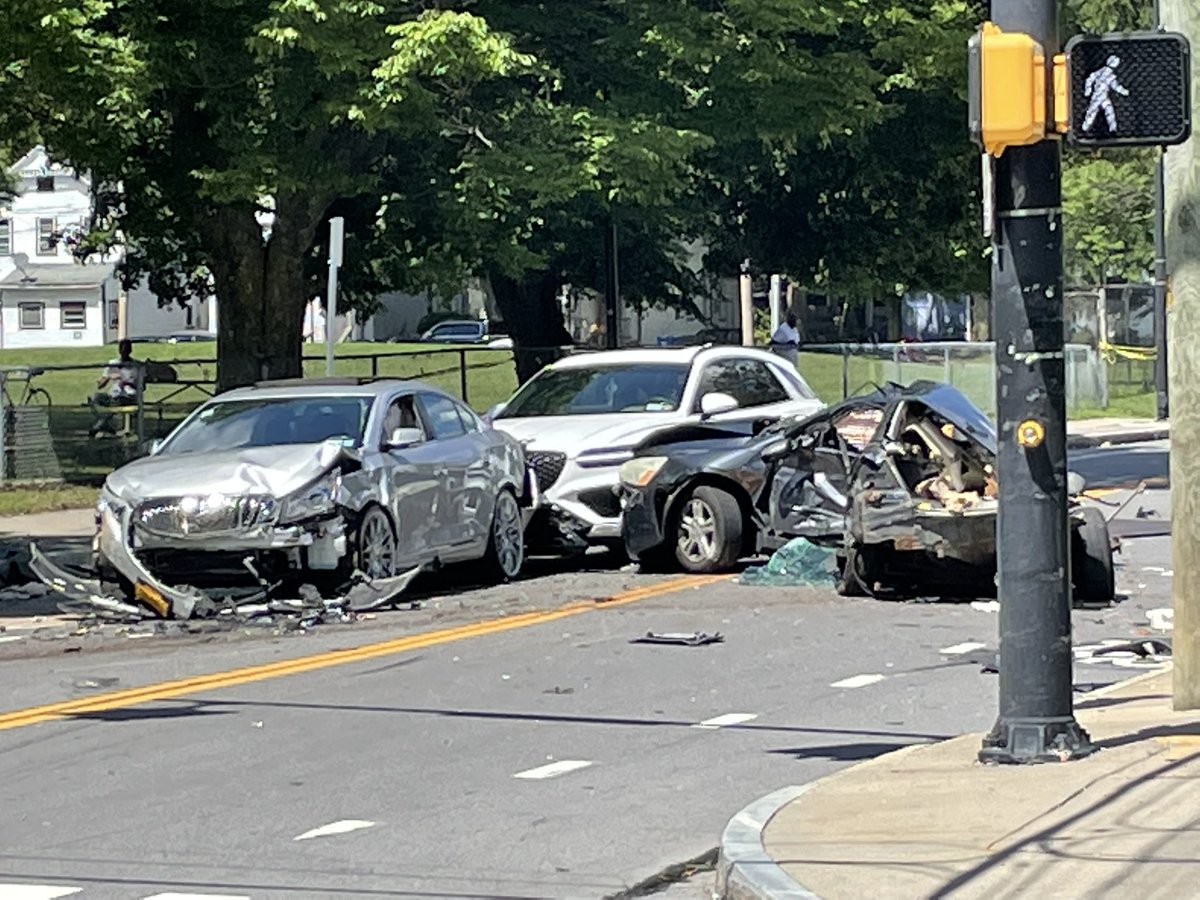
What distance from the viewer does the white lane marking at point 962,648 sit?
13.1 meters

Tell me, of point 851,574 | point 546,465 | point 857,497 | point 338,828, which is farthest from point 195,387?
point 338,828

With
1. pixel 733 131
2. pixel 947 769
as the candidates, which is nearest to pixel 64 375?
pixel 733 131

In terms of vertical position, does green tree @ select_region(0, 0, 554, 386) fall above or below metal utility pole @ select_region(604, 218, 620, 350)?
above

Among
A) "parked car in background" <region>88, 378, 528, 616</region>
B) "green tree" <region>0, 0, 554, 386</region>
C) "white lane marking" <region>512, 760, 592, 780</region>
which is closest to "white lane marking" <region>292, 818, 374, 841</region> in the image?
"white lane marking" <region>512, 760, 592, 780</region>

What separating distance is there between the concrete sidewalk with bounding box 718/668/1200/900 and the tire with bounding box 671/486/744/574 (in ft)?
24.8

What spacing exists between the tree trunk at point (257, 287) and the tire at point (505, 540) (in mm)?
11513

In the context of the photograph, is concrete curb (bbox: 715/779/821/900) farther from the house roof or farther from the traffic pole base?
the house roof

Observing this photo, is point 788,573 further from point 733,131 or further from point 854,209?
point 854,209

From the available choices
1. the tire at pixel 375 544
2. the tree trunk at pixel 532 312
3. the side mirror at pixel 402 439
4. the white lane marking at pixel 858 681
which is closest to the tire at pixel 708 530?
the side mirror at pixel 402 439

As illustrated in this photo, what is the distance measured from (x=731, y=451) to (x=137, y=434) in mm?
17302

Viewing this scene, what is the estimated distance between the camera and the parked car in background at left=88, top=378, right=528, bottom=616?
48.0 ft

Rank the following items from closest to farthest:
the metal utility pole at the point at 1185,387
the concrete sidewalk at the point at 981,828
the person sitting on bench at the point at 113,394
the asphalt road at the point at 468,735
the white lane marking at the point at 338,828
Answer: the concrete sidewalk at the point at 981,828
the asphalt road at the point at 468,735
the white lane marking at the point at 338,828
the metal utility pole at the point at 1185,387
the person sitting on bench at the point at 113,394

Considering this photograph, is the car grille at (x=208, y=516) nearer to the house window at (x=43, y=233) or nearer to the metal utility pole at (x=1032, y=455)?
the metal utility pole at (x=1032, y=455)

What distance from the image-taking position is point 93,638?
47.1 feet
